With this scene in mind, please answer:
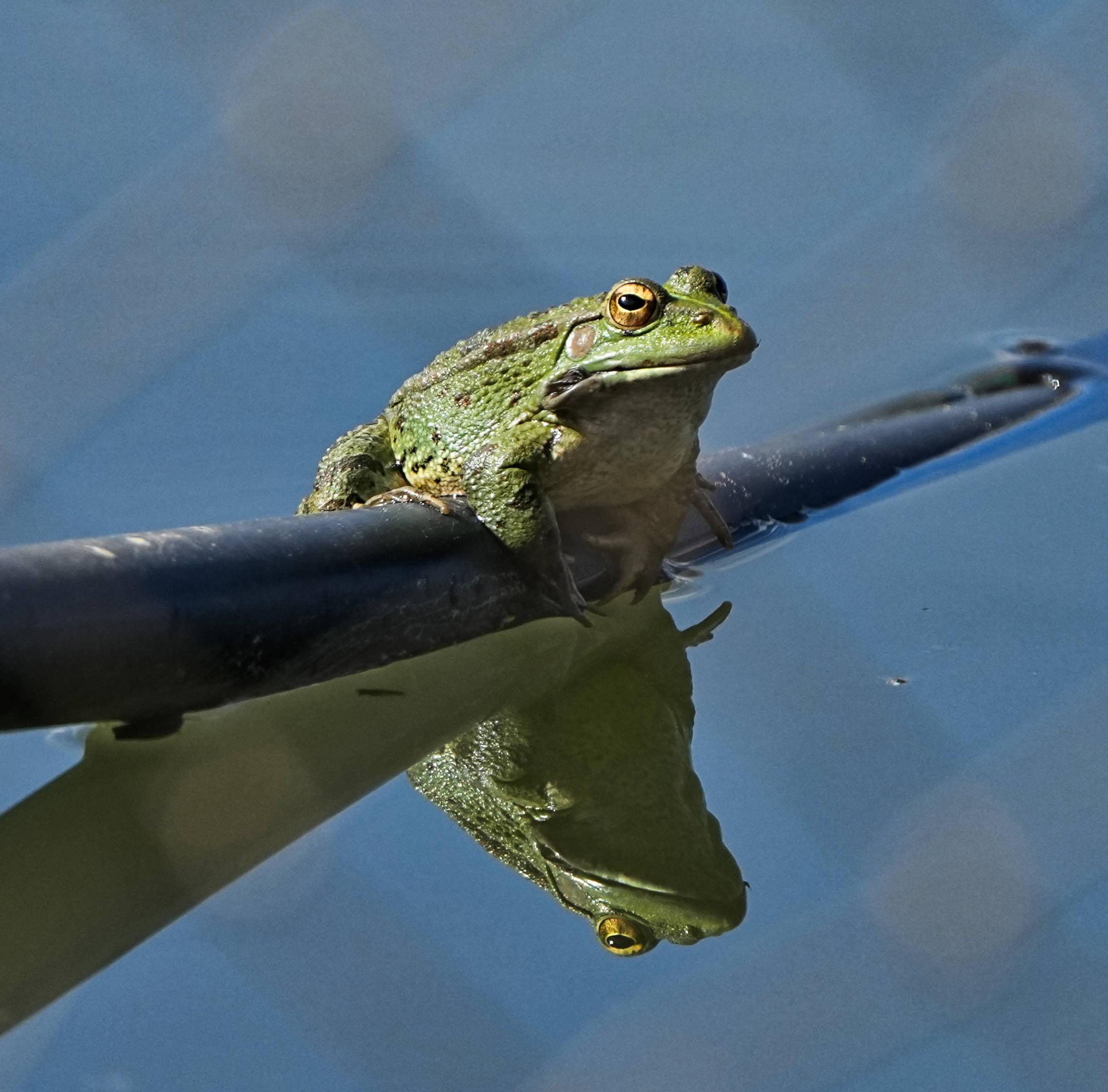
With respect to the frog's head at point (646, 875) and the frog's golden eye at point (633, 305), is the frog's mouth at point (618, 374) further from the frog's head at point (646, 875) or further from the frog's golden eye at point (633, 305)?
the frog's head at point (646, 875)

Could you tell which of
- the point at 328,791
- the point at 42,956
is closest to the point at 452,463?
the point at 328,791

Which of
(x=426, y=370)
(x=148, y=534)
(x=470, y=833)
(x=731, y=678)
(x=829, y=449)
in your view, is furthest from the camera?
(x=829, y=449)

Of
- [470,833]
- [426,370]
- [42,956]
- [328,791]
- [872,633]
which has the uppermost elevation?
[426,370]

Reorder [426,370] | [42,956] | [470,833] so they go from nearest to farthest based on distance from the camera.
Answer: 1. [42,956]
2. [470,833]
3. [426,370]

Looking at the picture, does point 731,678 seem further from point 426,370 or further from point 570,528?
point 426,370

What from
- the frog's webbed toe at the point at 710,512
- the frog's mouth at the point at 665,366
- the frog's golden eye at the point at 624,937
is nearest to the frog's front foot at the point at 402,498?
the frog's mouth at the point at 665,366

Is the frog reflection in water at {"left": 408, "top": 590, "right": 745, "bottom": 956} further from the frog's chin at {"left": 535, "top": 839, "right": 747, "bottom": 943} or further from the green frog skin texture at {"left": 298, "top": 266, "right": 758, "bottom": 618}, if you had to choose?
the green frog skin texture at {"left": 298, "top": 266, "right": 758, "bottom": 618}

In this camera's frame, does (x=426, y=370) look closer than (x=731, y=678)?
No
